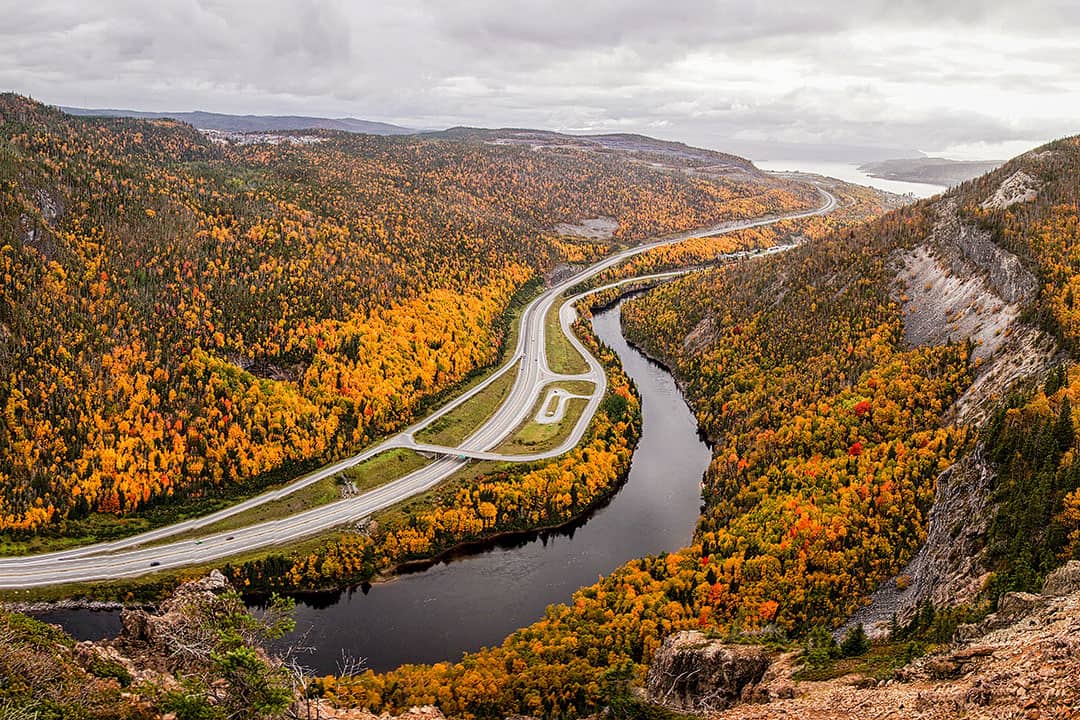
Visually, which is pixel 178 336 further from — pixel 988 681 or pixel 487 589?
pixel 988 681

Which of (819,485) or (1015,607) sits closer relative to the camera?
(1015,607)

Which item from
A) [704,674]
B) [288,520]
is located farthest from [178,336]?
[704,674]

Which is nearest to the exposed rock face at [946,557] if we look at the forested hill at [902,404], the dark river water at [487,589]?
the forested hill at [902,404]

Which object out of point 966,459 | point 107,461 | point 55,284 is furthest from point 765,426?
point 55,284

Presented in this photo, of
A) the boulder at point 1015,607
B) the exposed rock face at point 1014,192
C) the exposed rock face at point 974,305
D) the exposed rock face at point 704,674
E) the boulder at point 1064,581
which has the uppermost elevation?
the exposed rock face at point 1014,192

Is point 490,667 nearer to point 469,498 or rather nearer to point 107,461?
point 469,498

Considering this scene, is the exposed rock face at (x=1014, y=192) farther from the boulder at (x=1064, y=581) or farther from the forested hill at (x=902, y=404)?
the boulder at (x=1064, y=581)

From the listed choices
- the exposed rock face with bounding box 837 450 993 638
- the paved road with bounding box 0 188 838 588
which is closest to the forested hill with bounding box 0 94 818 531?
the paved road with bounding box 0 188 838 588

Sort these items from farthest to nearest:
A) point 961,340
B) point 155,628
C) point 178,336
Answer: point 178,336
point 961,340
point 155,628
